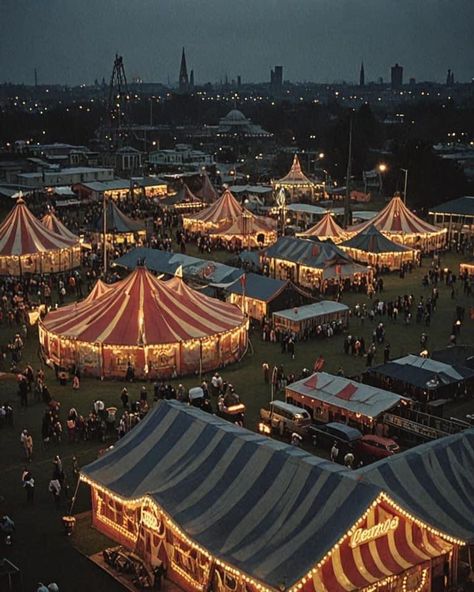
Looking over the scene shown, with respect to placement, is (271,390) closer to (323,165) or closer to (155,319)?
(155,319)

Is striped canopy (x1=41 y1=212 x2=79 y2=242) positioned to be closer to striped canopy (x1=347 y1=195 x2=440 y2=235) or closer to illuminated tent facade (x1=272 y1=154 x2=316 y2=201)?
striped canopy (x1=347 y1=195 x2=440 y2=235)

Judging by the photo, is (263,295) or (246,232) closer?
(263,295)

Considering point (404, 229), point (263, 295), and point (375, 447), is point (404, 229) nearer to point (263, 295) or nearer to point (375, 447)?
point (263, 295)

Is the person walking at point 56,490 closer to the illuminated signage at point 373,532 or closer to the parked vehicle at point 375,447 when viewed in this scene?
the parked vehicle at point 375,447

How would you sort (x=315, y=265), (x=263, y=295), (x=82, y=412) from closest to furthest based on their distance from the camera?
1. (x=82, y=412)
2. (x=263, y=295)
3. (x=315, y=265)

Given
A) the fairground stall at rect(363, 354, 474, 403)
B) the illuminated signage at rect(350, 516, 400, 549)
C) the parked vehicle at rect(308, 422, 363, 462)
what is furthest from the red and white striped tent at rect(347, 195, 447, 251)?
the illuminated signage at rect(350, 516, 400, 549)

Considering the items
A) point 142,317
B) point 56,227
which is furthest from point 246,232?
point 142,317

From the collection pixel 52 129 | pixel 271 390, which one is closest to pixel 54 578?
pixel 271 390
